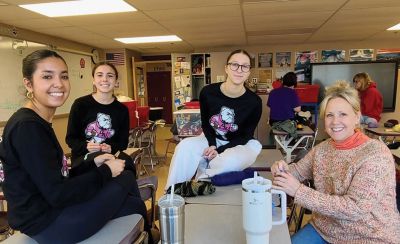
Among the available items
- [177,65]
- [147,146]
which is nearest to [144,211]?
[147,146]

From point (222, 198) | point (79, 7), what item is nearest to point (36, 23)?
point (79, 7)

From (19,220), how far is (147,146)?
4279 millimetres

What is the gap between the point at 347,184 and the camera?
1.35 meters

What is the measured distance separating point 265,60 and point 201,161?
6.18 meters

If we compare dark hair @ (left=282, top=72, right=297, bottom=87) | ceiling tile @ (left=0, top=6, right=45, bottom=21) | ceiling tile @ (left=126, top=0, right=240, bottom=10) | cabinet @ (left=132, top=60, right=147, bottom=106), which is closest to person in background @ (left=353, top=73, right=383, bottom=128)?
dark hair @ (left=282, top=72, right=297, bottom=87)

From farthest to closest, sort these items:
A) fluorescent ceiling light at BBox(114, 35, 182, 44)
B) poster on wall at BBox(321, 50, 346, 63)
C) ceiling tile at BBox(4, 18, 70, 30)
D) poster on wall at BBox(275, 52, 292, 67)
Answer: poster on wall at BBox(275, 52, 292, 67) → poster on wall at BBox(321, 50, 346, 63) → fluorescent ceiling light at BBox(114, 35, 182, 44) → ceiling tile at BBox(4, 18, 70, 30)

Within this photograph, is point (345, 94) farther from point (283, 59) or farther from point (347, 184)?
point (283, 59)

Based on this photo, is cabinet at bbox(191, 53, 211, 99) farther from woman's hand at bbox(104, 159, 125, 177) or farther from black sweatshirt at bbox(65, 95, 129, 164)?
woman's hand at bbox(104, 159, 125, 177)

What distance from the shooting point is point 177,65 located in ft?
25.5

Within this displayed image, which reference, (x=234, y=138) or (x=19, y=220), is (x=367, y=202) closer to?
(x=234, y=138)

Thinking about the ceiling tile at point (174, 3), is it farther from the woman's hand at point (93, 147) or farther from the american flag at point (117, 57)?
the american flag at point (117, 57)

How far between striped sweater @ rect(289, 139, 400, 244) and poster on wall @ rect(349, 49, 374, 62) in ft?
22.2

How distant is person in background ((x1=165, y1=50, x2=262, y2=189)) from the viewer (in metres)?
1.90

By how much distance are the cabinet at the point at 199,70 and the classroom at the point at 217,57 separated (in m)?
0.03
